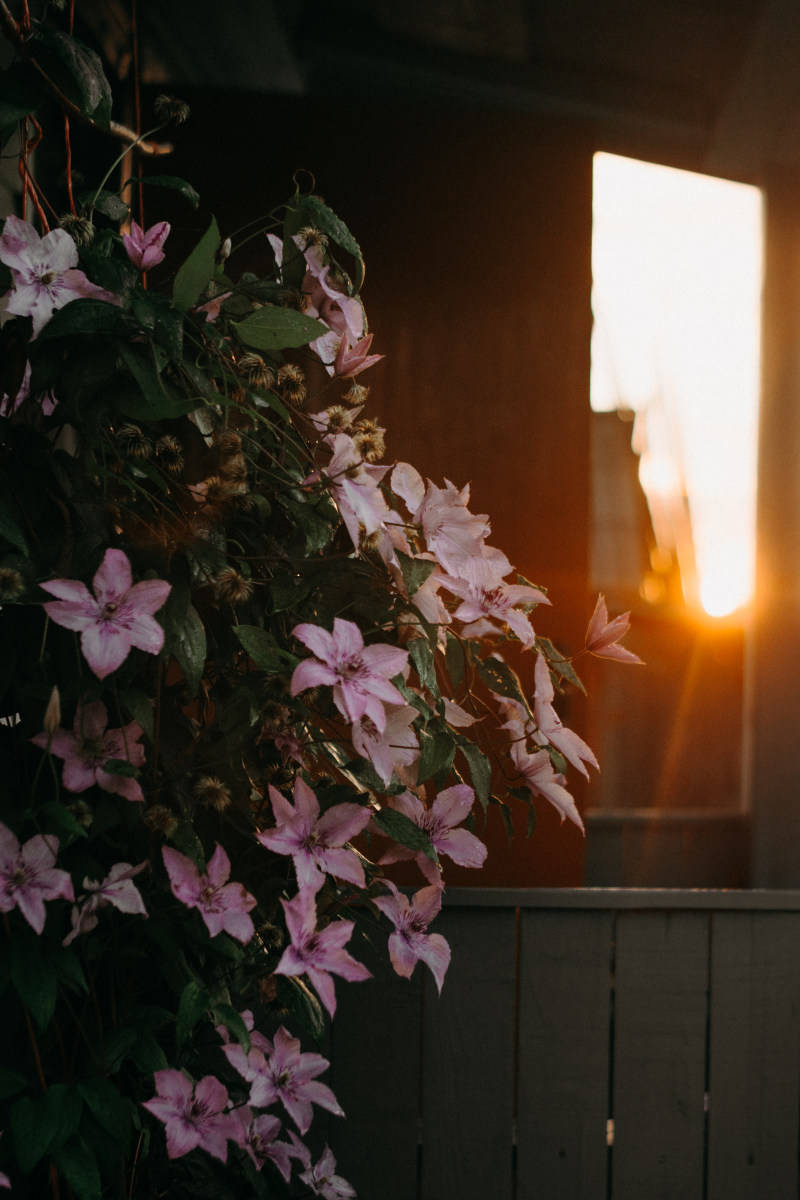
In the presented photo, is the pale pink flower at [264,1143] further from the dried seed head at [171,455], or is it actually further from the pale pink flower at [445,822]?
the dried seed head at [171,455]

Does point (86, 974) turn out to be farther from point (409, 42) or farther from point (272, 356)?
point (409, 42)

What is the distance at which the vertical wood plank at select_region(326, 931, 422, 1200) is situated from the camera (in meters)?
1.36

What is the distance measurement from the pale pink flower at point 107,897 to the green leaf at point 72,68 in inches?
22.8

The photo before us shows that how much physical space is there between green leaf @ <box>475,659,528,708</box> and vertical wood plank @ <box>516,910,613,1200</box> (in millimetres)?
749

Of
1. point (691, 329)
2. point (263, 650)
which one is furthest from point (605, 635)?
point (691, 329)

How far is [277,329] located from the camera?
2.11ft

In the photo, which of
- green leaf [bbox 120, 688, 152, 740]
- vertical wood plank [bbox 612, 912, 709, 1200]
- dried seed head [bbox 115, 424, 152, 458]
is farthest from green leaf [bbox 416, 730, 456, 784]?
vertical wood plank [bbox 612, 912, 709, 1200]

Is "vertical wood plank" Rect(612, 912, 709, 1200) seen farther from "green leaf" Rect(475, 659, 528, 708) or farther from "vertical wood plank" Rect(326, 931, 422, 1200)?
"green leaf" Rect(475, 659, 528, 708)

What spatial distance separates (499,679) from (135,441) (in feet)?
1.22

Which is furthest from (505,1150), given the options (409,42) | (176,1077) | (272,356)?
(409,42)

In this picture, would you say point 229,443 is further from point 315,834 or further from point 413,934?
point 413,934

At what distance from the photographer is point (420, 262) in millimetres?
1600

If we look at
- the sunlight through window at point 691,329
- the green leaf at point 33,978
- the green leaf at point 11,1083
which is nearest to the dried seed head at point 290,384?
the green leaf at point 33,978

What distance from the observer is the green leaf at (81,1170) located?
0.61 m
